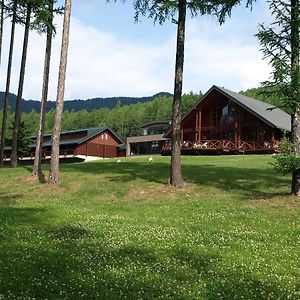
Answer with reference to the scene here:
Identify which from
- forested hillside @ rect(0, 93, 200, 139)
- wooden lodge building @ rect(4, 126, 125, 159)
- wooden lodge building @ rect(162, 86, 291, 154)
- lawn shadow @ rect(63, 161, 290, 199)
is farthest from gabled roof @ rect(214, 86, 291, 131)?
forested hillside @ rect(0, 93, 200, 139)

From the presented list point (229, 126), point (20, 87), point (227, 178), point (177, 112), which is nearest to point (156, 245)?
point (177, 112)

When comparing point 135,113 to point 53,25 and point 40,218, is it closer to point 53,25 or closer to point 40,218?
point 53,25

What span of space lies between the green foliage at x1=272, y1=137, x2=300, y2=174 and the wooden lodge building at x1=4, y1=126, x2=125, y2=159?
5927 centimetres

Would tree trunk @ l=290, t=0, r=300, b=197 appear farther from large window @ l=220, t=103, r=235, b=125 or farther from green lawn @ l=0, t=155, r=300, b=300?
large window @ l=220, t=103, r=235, b=125

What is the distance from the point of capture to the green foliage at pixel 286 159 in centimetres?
1486

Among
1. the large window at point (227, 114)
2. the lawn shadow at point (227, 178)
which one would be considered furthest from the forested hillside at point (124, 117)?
the lawn shadow at point (227, 178)

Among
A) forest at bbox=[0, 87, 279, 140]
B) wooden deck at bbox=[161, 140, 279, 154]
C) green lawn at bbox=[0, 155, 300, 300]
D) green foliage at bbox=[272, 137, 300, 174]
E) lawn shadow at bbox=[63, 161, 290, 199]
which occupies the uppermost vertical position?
forest at bbox=[0, 87, 279, 140]

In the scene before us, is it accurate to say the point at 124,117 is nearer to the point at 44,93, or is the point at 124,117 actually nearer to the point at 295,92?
the point at 44,93

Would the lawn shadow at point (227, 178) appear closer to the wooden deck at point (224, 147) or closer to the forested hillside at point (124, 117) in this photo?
the wooden deck at point (224, 147)

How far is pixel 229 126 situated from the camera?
2147 inches

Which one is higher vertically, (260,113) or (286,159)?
(260,113)

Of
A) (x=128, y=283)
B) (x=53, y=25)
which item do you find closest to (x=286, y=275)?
(x=128, y=283)

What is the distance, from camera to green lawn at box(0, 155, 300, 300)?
22.9ft

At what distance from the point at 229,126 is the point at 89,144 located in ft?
95.5
